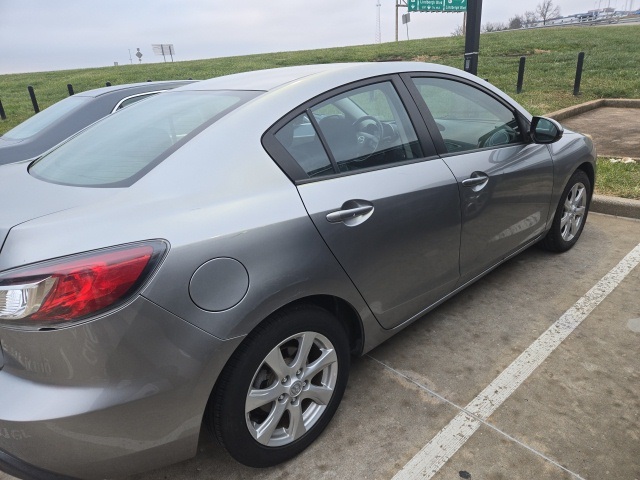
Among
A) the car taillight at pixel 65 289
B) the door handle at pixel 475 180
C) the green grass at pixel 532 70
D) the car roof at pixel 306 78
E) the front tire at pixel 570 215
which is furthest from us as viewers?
the green grass at pixel 532 70

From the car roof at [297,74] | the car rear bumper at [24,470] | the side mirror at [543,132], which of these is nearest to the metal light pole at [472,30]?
the side mirror at [543,132]

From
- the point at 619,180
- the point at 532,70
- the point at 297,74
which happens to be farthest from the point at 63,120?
the point at 532,70

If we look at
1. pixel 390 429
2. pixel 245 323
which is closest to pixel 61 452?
pixel 245 323

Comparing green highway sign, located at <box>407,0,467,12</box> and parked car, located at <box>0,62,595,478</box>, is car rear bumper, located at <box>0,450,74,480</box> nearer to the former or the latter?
parked car, located at <box>0,62,595,478</box>

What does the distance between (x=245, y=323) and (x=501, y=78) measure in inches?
550

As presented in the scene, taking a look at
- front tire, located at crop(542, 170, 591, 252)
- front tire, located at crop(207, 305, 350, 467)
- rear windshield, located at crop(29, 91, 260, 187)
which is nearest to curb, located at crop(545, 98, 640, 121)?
front tire, located at crop(542, 170, 591, 252)

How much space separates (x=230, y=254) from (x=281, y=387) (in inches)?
24.8

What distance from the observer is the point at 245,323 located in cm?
178

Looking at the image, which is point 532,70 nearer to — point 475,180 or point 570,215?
point 570,215

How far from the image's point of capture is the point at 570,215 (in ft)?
13.1

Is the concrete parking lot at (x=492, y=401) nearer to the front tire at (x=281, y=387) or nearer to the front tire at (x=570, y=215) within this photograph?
the front tire at (x=281, y=387)

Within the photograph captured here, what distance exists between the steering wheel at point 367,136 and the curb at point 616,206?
3375 mm

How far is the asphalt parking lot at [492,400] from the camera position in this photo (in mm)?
2121

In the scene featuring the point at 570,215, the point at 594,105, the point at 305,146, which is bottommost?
the point at 594,105
